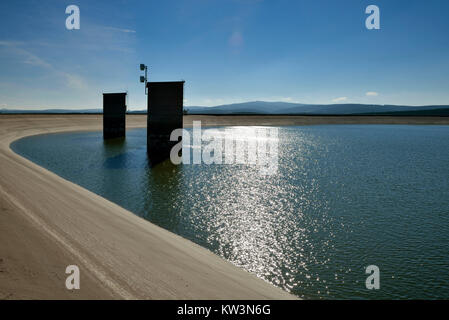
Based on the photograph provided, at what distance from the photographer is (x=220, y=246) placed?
346 inches

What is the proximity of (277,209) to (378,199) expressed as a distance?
6412mm

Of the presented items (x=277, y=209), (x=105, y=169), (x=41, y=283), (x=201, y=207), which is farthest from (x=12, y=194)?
(x=105, y=169)

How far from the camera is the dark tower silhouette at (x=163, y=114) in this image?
99.0 ft

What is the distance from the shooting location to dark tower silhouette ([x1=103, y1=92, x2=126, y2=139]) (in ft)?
148

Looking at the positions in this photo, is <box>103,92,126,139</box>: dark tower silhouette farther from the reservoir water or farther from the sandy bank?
the sandy bank

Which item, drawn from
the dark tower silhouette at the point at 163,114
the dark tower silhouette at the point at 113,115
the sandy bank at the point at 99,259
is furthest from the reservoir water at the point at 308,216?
the dark tower silhouette at the point at 113,115

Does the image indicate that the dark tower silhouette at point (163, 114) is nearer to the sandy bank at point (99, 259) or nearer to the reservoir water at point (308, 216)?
the reservoir water at point (308, 216)

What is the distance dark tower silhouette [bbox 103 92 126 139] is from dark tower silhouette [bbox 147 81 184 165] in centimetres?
1745

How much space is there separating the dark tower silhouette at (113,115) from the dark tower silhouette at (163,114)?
1745 cm

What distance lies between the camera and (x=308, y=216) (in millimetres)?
11852

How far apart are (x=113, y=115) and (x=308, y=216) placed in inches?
1687

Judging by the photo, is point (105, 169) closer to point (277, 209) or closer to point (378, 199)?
point (277, 209)

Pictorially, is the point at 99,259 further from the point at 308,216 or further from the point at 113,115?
the point at 113,115

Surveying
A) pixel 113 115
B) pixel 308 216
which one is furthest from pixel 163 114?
pixel 308 216
